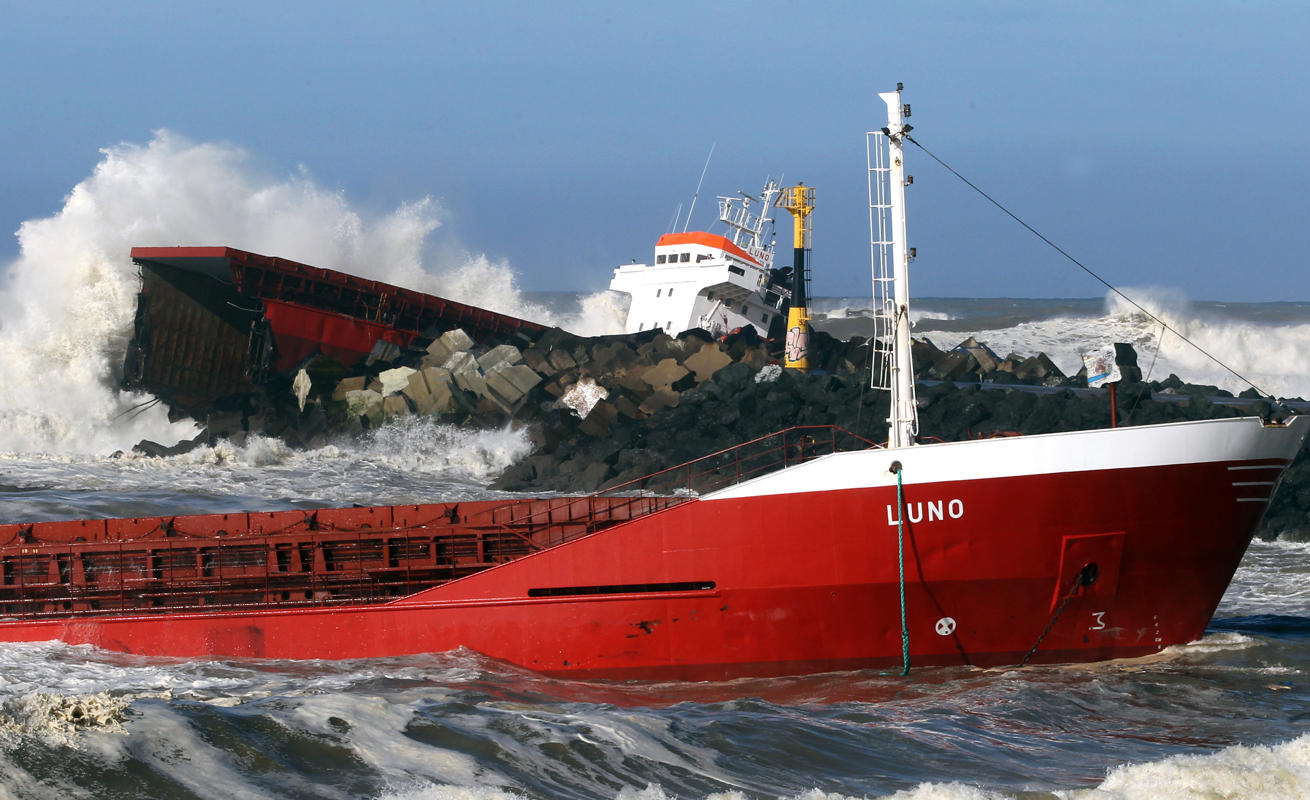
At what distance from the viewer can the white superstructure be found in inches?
1516

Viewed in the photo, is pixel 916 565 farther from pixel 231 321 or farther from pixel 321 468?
pixel 231 321

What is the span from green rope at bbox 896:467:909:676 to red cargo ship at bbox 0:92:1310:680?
0.03 m

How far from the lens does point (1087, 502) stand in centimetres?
1169

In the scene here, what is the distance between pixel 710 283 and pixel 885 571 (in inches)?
1054

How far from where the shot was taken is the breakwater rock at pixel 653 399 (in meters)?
25.7

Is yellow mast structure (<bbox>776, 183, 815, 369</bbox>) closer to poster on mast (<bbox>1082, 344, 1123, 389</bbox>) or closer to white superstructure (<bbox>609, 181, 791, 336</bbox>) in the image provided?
white superstructure (<bbox>609, 181, 791, 336</bbox>)

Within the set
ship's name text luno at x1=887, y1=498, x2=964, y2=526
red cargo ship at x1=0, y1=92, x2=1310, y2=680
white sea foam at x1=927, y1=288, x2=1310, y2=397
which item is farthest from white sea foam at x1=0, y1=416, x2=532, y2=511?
white sea foam at x1=927, y1=288, x2=1310, y2=397

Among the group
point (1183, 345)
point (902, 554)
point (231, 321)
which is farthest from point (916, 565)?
point (1183, 345)

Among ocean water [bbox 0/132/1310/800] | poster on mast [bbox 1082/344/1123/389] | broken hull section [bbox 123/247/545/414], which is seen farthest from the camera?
broken hull section [bbox 123/247/545/414]

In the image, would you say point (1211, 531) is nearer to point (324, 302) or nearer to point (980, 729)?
point (980, 729)

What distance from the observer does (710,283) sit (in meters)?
38.2

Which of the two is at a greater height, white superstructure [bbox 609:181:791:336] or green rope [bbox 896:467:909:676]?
white superstructure [bbox 609:181:791:336]

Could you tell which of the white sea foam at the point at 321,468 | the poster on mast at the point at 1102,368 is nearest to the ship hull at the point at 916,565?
the poster on mast at the point at 1102,368

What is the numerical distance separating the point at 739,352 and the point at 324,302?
12.2 meters
